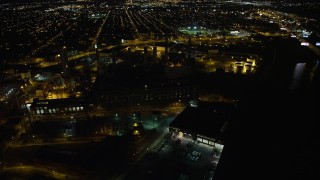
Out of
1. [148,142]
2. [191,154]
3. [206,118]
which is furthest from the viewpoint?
[206,118]

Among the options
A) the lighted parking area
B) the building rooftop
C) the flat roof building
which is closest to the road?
the lighted parking area

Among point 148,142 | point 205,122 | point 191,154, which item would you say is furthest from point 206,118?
point 148,142

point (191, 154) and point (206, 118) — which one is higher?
point (206, 118)

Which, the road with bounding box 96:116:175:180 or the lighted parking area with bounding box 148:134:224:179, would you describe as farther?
the lighted parking area with bounding box 148:134:224:179

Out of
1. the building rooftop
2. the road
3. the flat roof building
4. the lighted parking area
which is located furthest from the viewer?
the building rooftop

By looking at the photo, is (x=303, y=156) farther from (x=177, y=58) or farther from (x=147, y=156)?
(x=177, y=58)

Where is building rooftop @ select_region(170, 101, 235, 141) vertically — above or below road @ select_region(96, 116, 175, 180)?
above

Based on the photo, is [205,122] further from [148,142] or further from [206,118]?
[148,142]

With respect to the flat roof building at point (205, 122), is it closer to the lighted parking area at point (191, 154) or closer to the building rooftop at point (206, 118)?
the building rooftop at point (206, 118)

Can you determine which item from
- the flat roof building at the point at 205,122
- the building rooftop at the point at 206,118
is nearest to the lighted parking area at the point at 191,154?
the flat roof building at the point at 205,122

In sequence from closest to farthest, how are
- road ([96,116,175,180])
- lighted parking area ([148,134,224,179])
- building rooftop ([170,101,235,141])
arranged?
road ([96,116,175,180]) → lighted parking area ([148,134,224,179]) → building rooftop ([170,101,235,141])

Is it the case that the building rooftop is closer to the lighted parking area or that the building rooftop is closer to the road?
the lighted parking area
